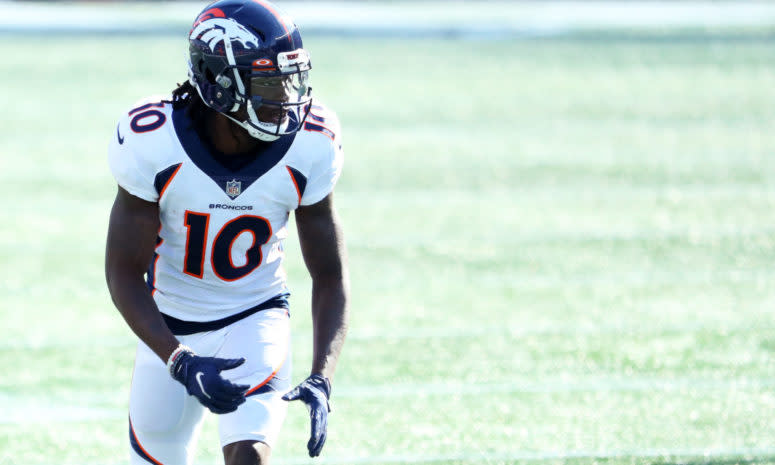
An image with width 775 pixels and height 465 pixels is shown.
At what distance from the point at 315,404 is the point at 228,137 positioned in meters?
0.77

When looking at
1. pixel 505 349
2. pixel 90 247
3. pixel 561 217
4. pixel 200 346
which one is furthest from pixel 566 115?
pixel 200 346

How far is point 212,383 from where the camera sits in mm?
2984

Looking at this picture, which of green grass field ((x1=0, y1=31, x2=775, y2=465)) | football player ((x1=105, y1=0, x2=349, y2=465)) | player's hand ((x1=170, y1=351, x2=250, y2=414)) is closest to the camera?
player's hand ((x1=170, y1=351, x2=250, y2=414))

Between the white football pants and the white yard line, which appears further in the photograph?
the white yard line

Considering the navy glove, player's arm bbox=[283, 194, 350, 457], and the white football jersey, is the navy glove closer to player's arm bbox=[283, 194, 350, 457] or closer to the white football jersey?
player's arm bbox=[283, 194, 350, 457]

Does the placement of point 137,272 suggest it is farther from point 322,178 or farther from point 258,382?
point 322,178

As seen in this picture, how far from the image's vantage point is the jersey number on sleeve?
3312 millimetres

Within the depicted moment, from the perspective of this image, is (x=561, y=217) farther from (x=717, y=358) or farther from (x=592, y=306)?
(x=717, y=358)

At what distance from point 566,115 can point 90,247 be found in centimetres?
653

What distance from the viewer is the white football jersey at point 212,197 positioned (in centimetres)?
324

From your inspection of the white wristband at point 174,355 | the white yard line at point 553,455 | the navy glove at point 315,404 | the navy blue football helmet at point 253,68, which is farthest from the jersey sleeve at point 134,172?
the white yard line at point 553,455

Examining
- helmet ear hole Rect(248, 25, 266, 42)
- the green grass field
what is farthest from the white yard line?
helmet ear hole Rect(248, 25, 266, 42)

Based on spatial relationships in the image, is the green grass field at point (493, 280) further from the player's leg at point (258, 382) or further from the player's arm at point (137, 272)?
the player's arm at point (137, 272)

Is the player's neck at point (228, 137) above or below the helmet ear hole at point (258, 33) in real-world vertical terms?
below
